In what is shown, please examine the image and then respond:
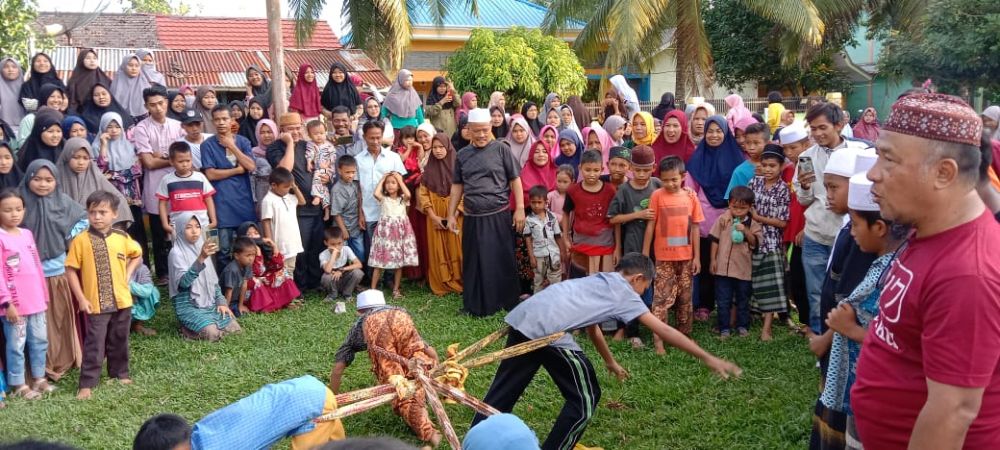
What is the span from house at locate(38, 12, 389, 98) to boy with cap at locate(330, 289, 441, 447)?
14345 mm

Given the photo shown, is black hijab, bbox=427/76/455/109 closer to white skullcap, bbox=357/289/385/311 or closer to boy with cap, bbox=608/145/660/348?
boy with cap, bbox=608/145/660/348

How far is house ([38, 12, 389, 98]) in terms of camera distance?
20.2m

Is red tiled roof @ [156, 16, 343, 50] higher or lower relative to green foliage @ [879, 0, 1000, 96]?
higher

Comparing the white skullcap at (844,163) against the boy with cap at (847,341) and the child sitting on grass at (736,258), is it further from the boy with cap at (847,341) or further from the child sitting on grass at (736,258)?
the child sitting on grass at (736,258)

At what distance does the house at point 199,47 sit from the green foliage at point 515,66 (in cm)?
214

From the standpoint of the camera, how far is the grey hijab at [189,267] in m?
7.02

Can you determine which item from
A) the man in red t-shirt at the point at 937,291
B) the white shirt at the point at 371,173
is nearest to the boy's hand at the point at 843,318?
the man in red t-shirt at the point at 937,291

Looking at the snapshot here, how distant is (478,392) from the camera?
5.42 meters

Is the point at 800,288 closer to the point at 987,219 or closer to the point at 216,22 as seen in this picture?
the point at 987,219

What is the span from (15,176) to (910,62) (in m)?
13.2

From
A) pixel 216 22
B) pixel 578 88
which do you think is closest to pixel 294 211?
pixel 578 88

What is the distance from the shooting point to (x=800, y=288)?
243 inches

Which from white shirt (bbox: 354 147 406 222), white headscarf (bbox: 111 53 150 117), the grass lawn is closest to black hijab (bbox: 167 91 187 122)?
white headscarf (bbox: 111 53 150 117)

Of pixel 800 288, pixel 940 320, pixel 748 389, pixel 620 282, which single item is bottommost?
pixel 748 389
